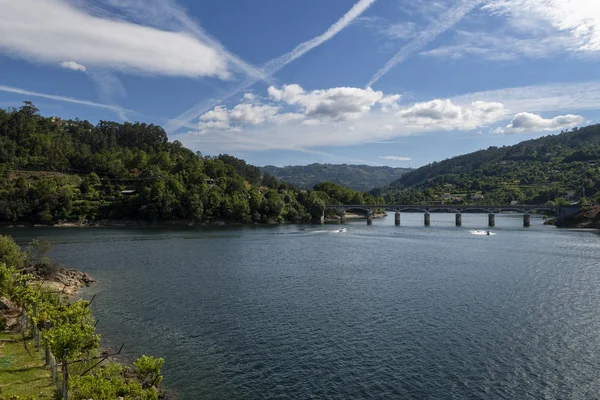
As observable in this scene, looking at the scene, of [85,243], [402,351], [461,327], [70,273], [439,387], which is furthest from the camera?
[85,243]

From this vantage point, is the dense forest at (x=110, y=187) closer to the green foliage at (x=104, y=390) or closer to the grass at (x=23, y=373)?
the grass at (x=23, y=373)

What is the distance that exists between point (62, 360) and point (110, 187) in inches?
6131

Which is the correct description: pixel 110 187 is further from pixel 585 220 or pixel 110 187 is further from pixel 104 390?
pixel 585 220

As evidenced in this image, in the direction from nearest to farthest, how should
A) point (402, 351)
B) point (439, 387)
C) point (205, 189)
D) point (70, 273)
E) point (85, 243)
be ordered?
point (439, 387)
point (402, 351)
point (70, 273)
point (85, 243)
point (205, 189)

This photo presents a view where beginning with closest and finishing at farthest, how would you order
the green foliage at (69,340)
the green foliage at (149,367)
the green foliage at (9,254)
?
the green foliage at (69,340)
the green foliage at (149,367)
the green foliage at (9,254)

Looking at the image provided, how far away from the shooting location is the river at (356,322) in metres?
26.9

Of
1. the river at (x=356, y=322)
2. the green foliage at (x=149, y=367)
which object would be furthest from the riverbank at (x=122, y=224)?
the green foliage at (x=149, y=367)

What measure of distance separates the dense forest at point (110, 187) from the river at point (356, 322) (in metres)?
72.1

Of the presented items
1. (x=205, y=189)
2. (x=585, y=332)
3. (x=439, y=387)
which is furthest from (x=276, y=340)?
(x=205, y=189)

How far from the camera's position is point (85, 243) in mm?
Answer: 93500

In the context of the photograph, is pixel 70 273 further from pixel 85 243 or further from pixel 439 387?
pixel 439 387

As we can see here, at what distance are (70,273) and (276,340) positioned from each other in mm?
36121

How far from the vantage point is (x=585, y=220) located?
144 metres

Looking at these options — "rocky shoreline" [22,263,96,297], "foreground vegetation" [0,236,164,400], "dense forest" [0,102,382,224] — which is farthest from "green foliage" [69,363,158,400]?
"dense forest" [0,102,382,224]
